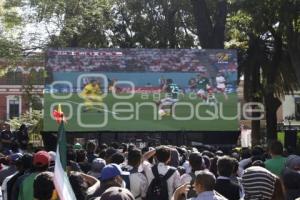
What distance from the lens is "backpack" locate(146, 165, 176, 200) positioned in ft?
24.8

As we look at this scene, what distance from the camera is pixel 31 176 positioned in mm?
6594

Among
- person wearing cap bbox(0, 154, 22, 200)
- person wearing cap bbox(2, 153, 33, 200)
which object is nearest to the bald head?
person wearing cap bbox(2, 153, 33, 200)

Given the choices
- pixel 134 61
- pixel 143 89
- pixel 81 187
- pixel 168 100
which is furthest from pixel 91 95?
pixel 81 187

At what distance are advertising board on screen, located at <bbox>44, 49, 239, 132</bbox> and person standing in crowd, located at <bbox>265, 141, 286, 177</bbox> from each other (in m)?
15.1

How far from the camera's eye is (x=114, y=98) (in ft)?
77.7

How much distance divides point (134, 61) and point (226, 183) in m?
17.4

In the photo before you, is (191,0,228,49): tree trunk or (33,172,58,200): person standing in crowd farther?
(191,0,228,49): tree trunk

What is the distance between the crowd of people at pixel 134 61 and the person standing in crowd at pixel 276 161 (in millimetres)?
15334

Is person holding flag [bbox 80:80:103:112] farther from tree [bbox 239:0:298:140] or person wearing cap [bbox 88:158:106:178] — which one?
person wearing cap [bbox 88:158:106:178]

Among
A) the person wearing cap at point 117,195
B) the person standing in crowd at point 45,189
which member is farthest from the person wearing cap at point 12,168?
the person wearing cap at point 117,195

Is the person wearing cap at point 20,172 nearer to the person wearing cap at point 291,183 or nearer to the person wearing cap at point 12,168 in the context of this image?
the person wearing cap at point 12,168

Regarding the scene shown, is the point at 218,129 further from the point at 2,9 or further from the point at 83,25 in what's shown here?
the point at 2,9

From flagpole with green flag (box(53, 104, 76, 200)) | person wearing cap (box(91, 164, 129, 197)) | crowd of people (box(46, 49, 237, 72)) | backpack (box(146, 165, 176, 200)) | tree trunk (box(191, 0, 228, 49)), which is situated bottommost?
backpack (box(146, 165, 176, 200))

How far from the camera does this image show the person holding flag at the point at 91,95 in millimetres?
23391
